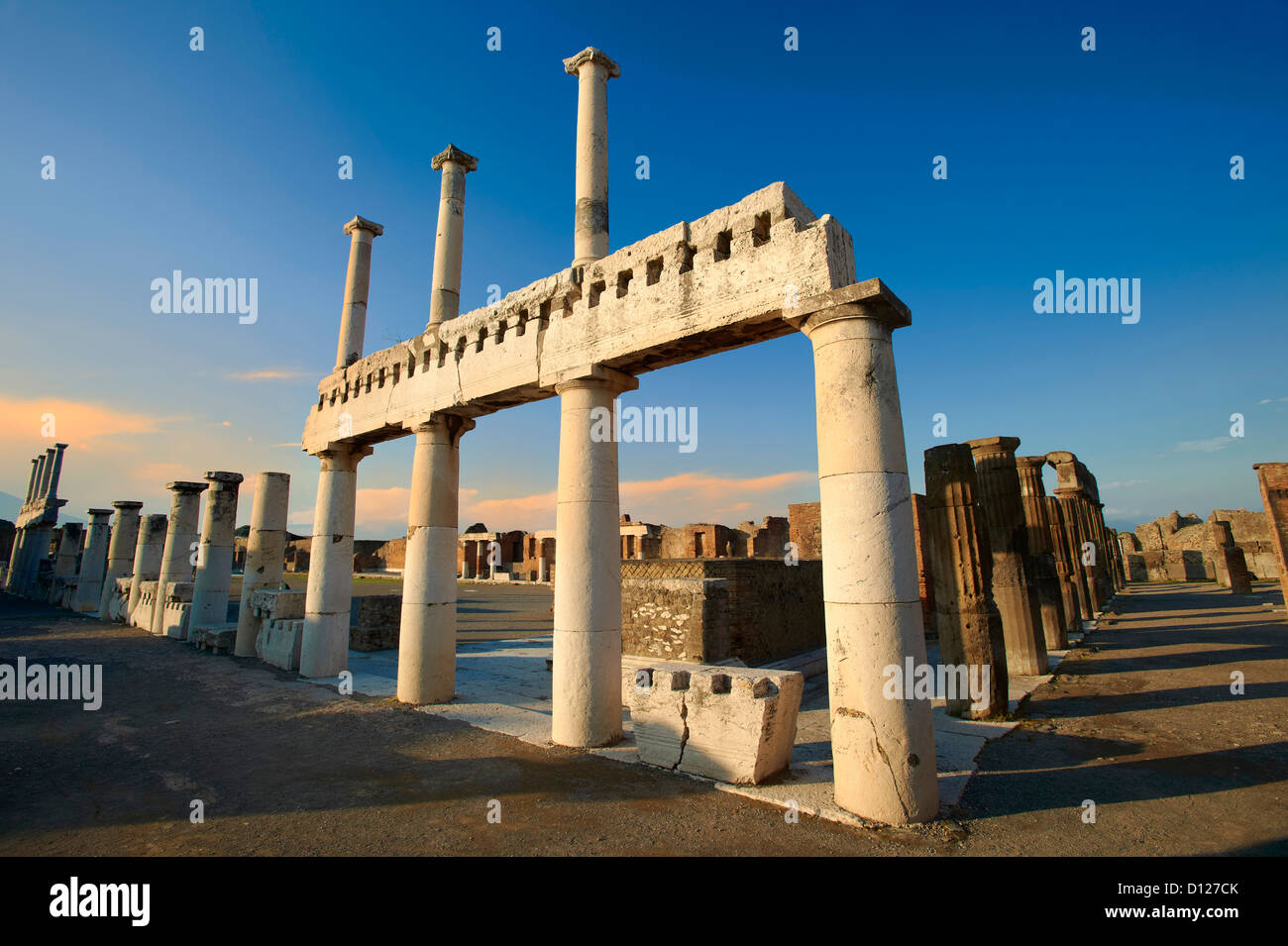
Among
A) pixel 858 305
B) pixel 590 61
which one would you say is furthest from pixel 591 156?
pixel 858 305

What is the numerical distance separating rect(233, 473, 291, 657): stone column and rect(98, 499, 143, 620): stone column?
41.1 feet

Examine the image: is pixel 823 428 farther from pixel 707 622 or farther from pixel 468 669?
pixel 468 669

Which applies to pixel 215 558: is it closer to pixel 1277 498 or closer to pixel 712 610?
pixel 712 610

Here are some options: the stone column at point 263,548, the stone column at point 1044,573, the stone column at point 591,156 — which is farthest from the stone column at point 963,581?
the stone column at point 263,548

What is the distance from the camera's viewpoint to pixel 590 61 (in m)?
7.70

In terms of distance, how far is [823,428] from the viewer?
502 centimetres

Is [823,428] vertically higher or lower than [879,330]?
lower

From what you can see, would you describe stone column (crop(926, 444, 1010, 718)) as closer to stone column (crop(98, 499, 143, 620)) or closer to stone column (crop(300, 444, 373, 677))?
stone column (crop(300, 444, 373, 677))

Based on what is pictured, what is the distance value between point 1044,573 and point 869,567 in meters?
10.7

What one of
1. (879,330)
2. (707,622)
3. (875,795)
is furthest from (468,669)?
(879,330)

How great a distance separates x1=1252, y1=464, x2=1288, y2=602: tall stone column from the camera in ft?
44.5

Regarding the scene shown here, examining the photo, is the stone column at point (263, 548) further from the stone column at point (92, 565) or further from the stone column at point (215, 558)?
the stone column at point (92, 565)
